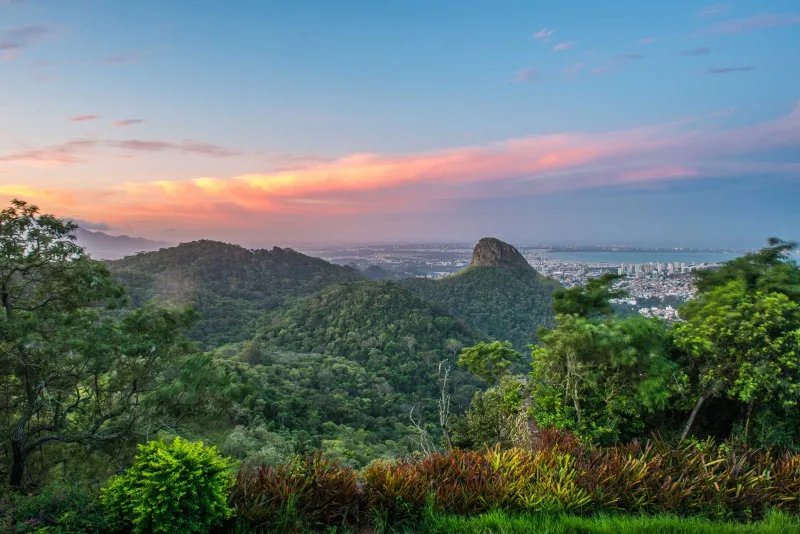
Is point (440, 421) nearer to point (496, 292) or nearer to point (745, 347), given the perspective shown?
point (745, 347)

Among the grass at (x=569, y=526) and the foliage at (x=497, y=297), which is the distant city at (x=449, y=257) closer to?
the foliage at (x=497, y=297)

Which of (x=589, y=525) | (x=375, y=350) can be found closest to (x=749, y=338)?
(x=589, y=525)

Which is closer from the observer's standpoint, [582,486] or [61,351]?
[582,486]

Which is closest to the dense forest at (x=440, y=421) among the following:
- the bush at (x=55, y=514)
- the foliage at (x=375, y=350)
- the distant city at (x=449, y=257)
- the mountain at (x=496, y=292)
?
the bush at (x=55, y=514)

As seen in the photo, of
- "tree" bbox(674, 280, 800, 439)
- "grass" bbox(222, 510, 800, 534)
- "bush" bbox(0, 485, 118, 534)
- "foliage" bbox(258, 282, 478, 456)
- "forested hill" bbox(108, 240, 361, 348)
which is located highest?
"tree" bbox(674, 280, 800, 439)

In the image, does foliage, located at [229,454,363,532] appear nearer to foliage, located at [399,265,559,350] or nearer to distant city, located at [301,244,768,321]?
distant city, located at [301,244,768,321]

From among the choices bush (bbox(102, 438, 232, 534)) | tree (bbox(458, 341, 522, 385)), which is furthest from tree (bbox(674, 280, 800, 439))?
bush (bbox(102, 438, 232, 534))
